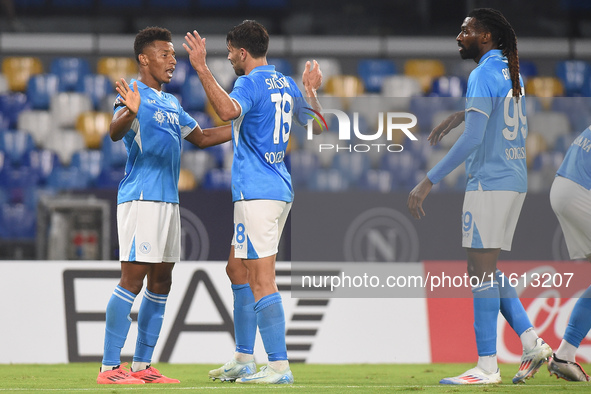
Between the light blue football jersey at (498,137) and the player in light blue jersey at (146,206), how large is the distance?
176 cm

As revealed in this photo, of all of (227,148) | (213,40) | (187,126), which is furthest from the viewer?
(213,40)

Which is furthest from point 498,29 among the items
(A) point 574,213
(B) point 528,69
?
(B) point 528,69

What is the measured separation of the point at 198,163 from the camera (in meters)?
10.3

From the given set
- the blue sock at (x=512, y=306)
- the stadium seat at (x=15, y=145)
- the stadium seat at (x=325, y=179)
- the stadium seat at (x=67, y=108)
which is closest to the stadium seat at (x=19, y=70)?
the stadium seat at (x=67, y=108)

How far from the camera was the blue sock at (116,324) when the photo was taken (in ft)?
15.1

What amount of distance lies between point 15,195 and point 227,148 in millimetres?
2619

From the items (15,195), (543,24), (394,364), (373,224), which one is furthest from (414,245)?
(543,24)

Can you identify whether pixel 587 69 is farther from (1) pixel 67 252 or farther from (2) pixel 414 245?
(1) pixel 67 252

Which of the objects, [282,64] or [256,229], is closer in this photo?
[256,229]

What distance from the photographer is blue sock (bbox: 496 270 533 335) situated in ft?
15.2

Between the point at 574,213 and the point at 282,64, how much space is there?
6.81m

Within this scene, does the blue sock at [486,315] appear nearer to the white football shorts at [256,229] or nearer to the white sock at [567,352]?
the white sock at [567,352]

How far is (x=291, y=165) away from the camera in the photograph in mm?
9461

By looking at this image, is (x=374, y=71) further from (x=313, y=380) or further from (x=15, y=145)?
(x=313, y=380)
